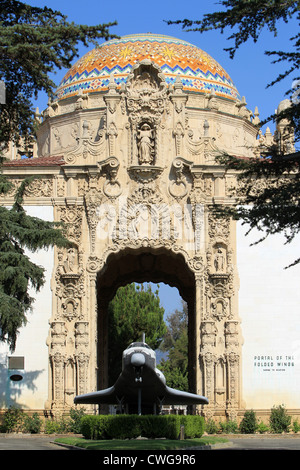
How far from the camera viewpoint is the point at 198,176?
3934cm

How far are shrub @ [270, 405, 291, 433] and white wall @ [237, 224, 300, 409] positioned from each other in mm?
482

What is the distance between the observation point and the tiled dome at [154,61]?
4819 centimetres

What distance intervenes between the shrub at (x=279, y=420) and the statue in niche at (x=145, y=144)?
40.7 feet

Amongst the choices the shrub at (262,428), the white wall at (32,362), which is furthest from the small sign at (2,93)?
the shrub at (262,428)

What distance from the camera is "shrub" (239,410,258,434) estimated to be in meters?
36.7

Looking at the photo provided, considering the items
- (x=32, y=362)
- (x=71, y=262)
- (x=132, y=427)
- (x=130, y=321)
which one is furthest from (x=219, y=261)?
(x=130, y=321)

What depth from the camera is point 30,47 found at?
23.3 m

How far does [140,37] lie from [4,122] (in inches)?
1041

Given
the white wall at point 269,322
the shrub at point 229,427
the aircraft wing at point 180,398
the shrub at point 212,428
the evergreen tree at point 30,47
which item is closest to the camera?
the evergreen tree at point 30,47

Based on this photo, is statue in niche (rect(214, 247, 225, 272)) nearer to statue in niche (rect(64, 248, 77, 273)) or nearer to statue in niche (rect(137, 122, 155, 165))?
statue in niche (rect(137, 122, 155, 165))

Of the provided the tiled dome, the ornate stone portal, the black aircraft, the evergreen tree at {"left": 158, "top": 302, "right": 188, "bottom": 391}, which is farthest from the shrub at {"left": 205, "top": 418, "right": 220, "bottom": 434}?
the evergreen tree at {"left": 158, "top": 302, "right": 188, "bottom": 391}

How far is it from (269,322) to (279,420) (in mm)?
4383

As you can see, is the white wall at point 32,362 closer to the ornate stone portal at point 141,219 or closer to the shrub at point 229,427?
the ornate stone portal at point 141,219

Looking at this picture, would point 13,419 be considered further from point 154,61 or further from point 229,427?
point 154,61
